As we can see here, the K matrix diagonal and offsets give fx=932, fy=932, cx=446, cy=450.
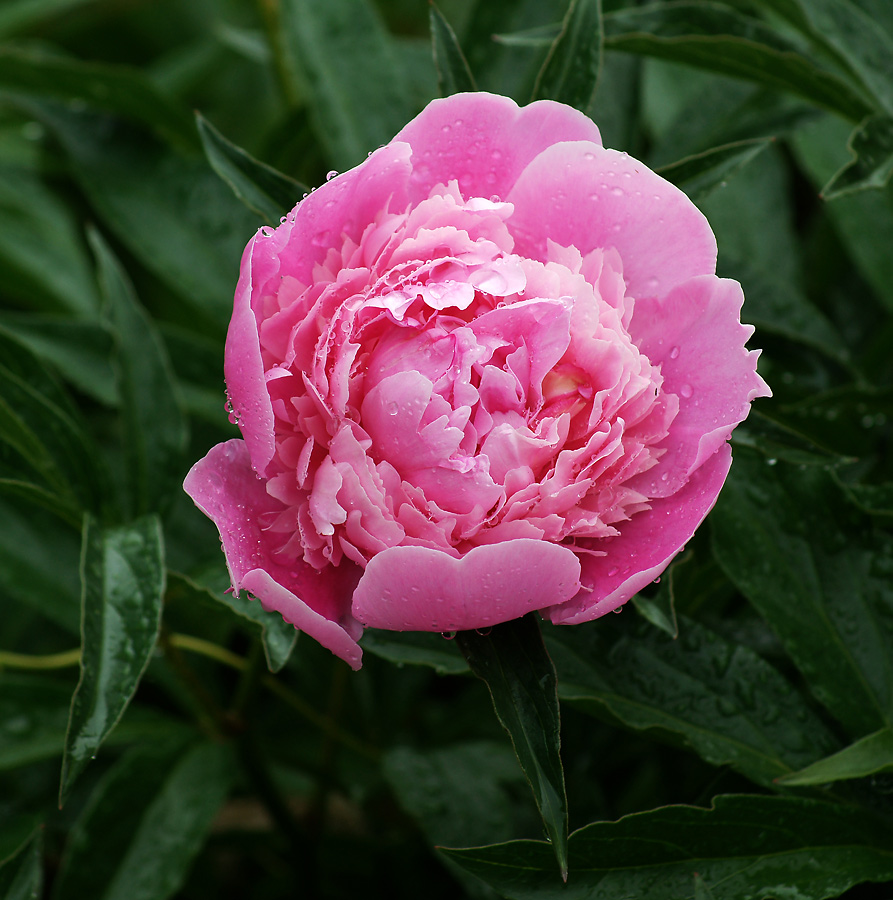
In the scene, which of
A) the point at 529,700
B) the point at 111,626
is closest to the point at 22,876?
the point at 111,626

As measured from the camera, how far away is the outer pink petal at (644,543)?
625 millimetres

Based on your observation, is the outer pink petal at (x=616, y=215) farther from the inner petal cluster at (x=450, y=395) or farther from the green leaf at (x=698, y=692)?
the green leaf at (x=698, y=692)

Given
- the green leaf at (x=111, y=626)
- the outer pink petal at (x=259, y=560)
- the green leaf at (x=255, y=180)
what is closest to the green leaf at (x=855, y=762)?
the outer pink petal at (x=259, y=560)

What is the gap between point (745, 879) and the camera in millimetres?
740

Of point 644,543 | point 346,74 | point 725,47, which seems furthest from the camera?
point 346,74

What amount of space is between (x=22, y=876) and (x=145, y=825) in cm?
Answer: 16

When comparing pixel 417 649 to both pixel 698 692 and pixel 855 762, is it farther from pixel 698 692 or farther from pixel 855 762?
pixel 855 762

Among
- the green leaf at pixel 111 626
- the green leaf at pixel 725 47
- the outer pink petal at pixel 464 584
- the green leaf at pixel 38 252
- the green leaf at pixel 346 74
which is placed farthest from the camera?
the green leaf at pixel 38 252

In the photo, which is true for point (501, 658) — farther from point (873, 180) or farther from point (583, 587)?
point (873, 180)

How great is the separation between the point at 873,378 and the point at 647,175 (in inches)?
29.3

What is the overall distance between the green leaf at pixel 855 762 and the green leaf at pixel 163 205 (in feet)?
2.95

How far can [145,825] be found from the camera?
0.99 meters

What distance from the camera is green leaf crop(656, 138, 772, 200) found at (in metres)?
0.78

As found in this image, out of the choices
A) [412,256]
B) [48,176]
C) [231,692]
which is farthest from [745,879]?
[48,176]
